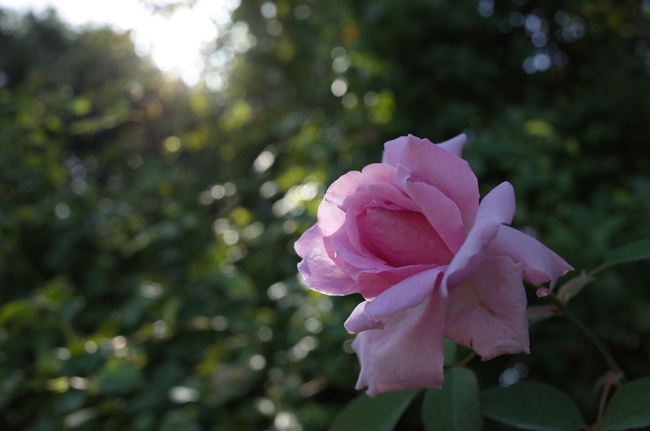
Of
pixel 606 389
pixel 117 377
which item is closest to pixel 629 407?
pixel 606 389

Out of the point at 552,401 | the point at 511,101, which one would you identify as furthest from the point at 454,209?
the point at 511,101

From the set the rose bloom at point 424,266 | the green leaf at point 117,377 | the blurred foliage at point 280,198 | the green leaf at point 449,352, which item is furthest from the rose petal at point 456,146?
the green leaf at point 117,377

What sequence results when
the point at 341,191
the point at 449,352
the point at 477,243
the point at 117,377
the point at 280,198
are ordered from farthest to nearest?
the point at 280,198
the point at 117,377
the point at 449,352
the point at 341,191
the point at 477,243

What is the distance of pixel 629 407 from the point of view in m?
0.47

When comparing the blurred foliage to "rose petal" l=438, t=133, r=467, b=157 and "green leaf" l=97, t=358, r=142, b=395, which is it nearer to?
"green leaf" l=97, t=358, r=142, b=395

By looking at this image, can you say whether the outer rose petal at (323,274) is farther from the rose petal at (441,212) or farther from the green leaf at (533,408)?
the green leaf at (533,408)

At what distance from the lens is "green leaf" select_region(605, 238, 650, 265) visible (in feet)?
1.75

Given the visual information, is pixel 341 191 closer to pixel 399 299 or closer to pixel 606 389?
pixel 399 299

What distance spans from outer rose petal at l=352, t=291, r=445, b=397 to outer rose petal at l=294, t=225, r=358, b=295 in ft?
0.16

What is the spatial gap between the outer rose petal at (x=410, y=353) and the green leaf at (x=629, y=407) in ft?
0.62

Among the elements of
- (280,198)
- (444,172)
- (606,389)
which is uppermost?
(444,172)

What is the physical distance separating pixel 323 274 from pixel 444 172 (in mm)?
121

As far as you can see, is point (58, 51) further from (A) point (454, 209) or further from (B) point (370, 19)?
(A) point (454, 209)

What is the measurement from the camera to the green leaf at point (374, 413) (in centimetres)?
55
